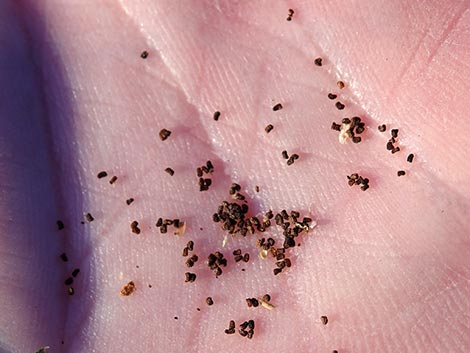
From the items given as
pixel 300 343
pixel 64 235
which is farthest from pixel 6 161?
pixel 300 343

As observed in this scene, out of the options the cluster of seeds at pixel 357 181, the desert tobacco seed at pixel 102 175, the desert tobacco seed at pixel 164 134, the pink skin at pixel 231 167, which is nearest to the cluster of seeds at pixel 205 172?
the pink skin at pixel 231 167

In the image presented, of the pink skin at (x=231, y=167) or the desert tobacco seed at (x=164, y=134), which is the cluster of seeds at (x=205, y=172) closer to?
the pink skin at (x=231, y=167)

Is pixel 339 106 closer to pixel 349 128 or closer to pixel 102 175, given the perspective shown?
pixel 349 128

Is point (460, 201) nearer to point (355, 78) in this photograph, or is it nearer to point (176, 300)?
point (355, 78)

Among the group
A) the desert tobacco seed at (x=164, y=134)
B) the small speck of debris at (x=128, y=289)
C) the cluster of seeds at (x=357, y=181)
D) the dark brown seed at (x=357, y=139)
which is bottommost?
the small speck of debris at (x=128, y=289)

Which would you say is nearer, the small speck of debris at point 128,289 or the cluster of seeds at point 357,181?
the small speck of debris at point 128,289

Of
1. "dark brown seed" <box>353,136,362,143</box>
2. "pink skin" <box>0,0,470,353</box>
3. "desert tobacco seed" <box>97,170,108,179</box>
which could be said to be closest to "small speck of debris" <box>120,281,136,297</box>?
"pink skin" <box>0,0,470,353</box>

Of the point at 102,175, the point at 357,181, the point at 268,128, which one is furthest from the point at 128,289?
the point at 357,181

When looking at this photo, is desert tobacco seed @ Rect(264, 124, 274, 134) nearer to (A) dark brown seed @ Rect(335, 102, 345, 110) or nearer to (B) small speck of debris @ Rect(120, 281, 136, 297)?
(A) dark brown seed @ Rect(335, 102, 345, 110)
